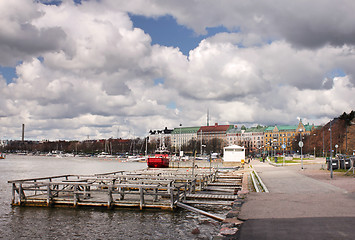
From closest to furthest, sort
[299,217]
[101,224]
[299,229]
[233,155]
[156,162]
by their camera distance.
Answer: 1. [299,229]
2. [299,217]
3. [101,224]
4. [156,162]
5. [233,155]

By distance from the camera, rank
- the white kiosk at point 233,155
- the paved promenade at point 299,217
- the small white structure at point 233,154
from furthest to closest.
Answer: the small white structure at point 233,154 < the white kiosk at point 233,155 < the paved promenade at point 299,217

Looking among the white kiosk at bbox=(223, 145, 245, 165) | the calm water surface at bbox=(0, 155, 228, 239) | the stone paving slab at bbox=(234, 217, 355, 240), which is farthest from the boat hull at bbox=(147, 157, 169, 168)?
the stone paving slab at bbox=(234, 217, 355, 240)

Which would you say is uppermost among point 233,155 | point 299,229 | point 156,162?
point 233,155

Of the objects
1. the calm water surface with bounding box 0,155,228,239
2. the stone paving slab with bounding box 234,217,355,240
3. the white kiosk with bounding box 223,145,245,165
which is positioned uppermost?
the white kiosk with bounding box 223,145,245,165

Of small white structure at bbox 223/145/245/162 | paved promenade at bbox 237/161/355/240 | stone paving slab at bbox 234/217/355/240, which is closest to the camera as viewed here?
stone paving slab at bbox 234/217/355/240

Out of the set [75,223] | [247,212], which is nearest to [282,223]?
[247,212]

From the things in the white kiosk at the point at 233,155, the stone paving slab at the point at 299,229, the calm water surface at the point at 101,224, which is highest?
the white kiosk at the point at 233,155

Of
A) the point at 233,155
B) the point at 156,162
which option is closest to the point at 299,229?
the point at 156,162

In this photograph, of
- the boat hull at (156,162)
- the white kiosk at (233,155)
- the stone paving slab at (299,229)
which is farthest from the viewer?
the white kiosk at (233,155)

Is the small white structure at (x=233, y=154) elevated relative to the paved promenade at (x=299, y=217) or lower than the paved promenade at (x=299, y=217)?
elevated

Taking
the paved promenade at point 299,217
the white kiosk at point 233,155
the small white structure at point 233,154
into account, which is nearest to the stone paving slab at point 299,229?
the paved promenade at point 299,217

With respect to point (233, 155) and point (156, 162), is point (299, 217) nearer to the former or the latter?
point (156, 162)

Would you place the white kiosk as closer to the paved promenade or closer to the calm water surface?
the calm water surface

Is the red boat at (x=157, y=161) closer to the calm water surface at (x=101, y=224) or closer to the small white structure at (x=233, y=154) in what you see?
the small white structure at (x=233, y=154)
